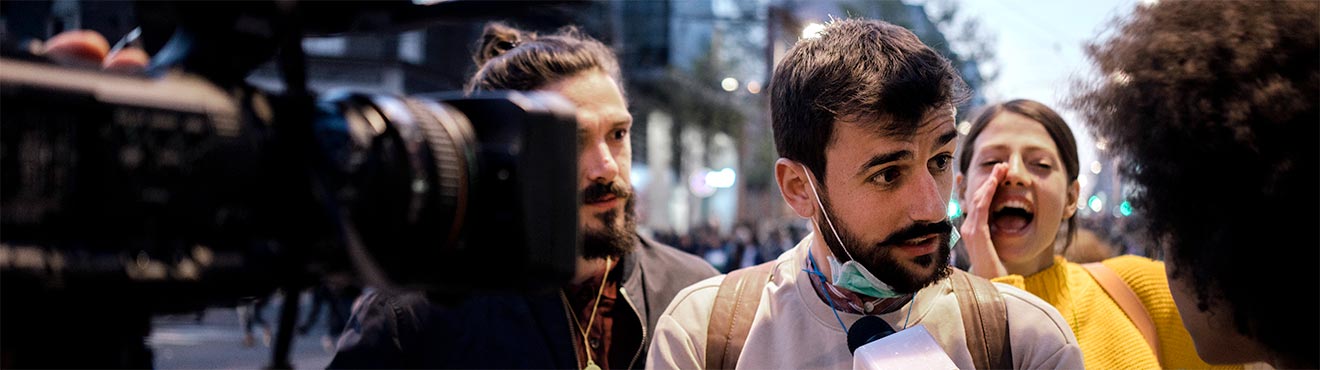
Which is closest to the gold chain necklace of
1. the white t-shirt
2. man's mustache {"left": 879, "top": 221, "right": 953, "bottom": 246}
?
the white t-shirt

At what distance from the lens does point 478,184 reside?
1.35m

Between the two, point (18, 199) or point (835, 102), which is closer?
point (18, 199)

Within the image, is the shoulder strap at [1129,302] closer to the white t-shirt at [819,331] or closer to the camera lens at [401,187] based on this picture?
the white t-shirt at [819,331]

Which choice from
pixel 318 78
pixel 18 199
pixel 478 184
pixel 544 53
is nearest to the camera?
pixel 18 199

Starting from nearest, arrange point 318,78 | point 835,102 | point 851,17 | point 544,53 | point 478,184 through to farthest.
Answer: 1. point 478,184
2. point 835,102
3. point 851,17
4. point 544,53
5. point 318,78

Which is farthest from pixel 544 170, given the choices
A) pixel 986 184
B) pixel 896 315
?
pixel 986 184

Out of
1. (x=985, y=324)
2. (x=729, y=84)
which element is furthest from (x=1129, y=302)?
(x=729, y=84)

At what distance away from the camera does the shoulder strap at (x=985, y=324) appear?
199 cm

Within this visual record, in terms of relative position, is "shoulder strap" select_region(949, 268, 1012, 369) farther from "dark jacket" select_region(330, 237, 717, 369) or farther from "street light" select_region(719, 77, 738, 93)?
"street light" select_region(719, 77, 738, 93)

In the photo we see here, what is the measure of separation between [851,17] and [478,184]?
46.1 inches

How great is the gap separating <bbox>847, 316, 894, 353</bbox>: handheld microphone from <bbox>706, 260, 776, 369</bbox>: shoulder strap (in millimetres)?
224

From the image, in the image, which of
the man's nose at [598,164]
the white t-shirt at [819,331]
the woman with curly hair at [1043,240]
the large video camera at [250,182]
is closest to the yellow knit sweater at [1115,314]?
the woman with curly hair at [1043,240]

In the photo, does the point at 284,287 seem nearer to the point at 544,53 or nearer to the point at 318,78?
the point at 544,53

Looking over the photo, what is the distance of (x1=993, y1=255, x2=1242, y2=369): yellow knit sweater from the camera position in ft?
8.34
